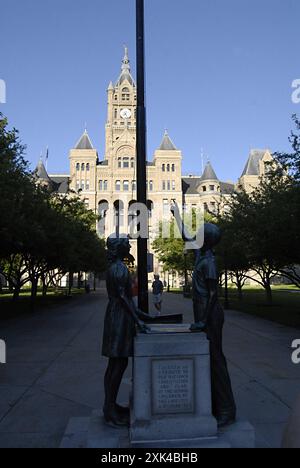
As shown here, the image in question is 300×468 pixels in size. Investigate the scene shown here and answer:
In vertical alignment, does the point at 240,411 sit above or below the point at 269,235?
below

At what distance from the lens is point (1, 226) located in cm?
1503

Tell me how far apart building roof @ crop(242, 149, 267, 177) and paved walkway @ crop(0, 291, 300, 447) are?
76304mm

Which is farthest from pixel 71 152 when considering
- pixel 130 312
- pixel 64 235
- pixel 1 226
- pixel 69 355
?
pixel 130 312

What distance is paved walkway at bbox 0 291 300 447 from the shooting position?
18.0 feet

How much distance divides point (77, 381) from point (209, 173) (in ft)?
289

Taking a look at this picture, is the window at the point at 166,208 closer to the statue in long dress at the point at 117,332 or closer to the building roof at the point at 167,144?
the building roof at the point at 167,144

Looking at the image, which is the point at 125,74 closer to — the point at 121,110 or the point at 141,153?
the point at 121,110

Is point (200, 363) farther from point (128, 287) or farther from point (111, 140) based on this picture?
point (111, 140)

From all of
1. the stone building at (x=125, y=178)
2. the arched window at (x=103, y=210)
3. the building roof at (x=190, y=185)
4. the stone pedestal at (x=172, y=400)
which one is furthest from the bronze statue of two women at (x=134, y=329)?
the building roof at (x=190, y=185)

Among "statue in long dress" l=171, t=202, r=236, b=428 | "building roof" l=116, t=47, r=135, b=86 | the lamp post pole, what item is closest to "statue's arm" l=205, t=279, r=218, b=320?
"statue in long dress" l=171, t=202, r=236, b=428

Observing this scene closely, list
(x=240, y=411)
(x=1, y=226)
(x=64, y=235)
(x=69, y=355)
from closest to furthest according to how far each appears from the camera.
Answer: (x=240, y=411) < (x=69, y=355) < (x=1, y=226) < (x=64, y=235)

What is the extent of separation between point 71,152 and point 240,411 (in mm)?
86103

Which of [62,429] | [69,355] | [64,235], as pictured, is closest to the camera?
[62,429]

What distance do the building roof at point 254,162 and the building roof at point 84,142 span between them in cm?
3338
